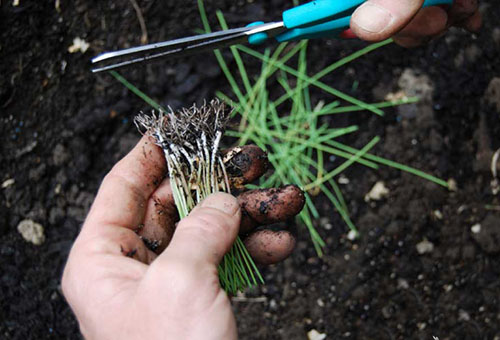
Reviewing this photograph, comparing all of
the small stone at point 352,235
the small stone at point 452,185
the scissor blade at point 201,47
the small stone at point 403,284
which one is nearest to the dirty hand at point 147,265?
the scissor blade at point 201,47

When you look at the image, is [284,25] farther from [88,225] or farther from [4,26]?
[4,26]

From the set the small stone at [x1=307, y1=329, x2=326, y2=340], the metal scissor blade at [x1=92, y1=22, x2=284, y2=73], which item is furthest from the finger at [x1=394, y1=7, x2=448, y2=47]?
the small stone at [x1=307, y1=329, x2=326, y2=340]

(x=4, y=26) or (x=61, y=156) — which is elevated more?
(x=4, y=26)

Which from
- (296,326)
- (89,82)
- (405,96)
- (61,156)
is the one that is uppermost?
(89,82)

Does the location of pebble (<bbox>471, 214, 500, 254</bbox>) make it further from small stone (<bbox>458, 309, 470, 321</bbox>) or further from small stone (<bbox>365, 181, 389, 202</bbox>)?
small stone (<bbox>365, 181, 389, 202</bbox>)

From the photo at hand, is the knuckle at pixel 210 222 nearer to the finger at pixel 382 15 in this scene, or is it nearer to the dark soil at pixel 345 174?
the finger at pixel 382 15

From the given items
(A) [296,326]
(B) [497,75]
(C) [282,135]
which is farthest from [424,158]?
(A) [296,326]
